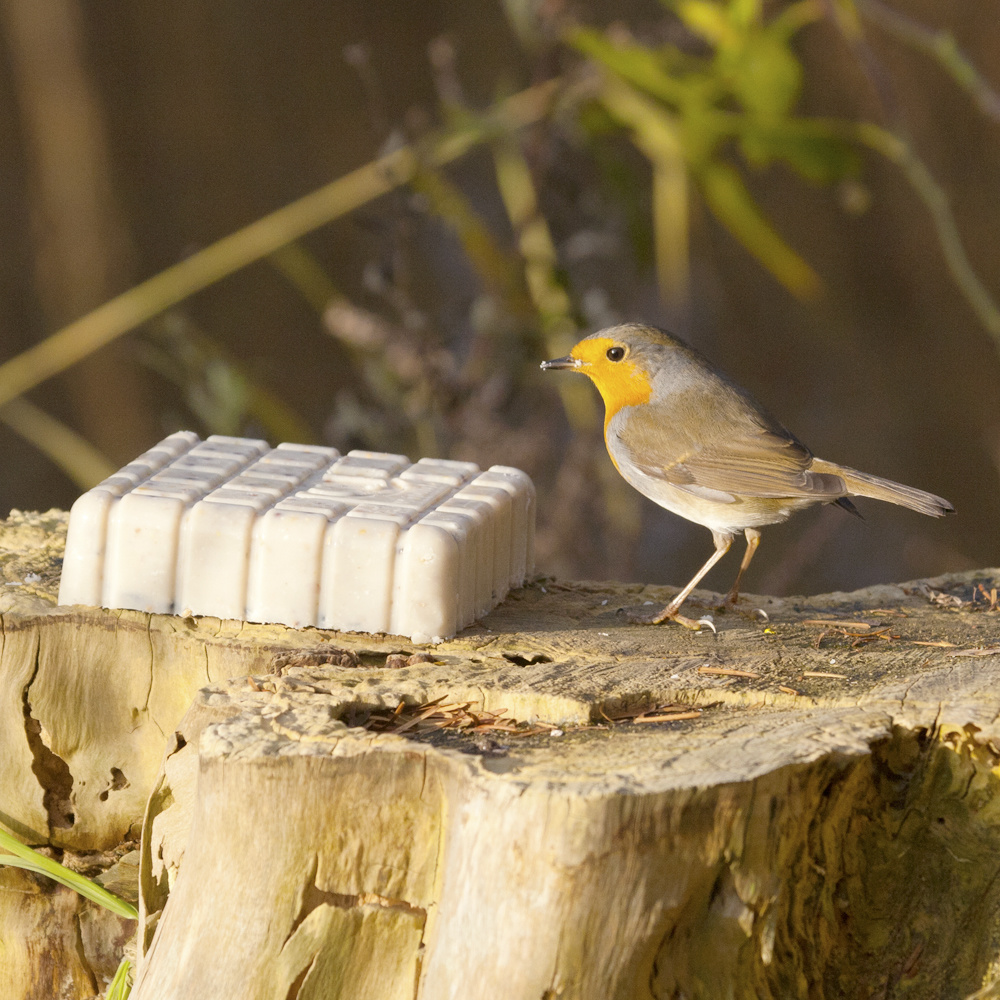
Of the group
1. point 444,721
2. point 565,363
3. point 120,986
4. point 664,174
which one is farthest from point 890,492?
point 664,174

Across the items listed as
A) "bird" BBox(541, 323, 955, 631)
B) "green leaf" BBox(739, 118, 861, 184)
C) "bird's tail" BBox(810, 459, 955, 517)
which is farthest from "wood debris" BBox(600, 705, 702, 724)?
"green leaf" BBox(739, 118, 861, 184)

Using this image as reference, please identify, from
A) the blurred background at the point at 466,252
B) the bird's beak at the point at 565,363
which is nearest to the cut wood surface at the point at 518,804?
the bird's beak at the point at 565,363

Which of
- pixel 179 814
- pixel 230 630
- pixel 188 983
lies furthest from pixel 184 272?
pixel 188 983

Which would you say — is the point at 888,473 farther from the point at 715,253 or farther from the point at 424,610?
the point at 424,610

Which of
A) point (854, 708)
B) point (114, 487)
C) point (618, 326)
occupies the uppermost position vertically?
point (618, 326)

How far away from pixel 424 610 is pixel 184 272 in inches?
95.9

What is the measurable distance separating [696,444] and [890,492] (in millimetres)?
421

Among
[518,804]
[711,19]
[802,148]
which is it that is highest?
[711,19]

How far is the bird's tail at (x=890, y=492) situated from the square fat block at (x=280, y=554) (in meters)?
0.75

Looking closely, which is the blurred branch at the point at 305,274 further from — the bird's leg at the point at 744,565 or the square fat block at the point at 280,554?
the square fat block at the point at 280,554

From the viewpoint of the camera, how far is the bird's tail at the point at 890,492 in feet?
8.27

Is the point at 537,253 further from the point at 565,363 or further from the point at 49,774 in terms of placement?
the point at 49,774

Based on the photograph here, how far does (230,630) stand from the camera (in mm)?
2371

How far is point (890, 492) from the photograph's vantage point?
2594 mm
